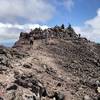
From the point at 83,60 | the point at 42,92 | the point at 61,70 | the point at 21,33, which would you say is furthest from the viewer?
the point at 21,33

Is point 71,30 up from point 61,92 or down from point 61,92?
up

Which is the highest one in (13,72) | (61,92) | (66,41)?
(66,41)

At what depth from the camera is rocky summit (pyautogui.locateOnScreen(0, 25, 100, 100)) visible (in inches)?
1136

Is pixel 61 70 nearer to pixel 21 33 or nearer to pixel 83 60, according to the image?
pixel 83 60

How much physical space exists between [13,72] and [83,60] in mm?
12283

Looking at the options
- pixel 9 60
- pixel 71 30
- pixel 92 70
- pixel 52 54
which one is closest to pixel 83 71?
pixel 92 70

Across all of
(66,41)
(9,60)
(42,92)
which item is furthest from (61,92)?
(66,41)

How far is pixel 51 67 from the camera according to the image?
36.8 metres

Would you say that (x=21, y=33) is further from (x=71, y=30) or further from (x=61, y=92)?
(x=61, y=92)

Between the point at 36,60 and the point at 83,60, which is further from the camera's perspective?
the point at 83,60

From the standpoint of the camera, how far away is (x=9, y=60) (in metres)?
34.7

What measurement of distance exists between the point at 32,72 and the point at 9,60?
3.09m

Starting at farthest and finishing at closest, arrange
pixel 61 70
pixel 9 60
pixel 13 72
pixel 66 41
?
1. pixel 66 41
2. pixel 61 70
3. pixel 9 60
4. pixel 13 72

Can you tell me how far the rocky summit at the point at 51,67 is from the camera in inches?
1136
